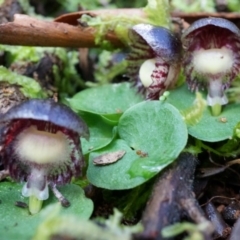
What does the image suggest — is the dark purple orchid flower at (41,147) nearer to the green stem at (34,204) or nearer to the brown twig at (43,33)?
the green stem at (34,204)

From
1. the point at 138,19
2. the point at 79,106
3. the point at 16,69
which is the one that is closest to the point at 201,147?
the point at 79,106

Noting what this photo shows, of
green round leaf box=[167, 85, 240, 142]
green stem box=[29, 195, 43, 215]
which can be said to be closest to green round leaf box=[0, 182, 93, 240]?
green stem box=[29, 195, 43, 215]

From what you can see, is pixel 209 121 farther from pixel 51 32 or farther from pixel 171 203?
pixel 51 32

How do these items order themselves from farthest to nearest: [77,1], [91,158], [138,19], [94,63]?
1. [77,1]
2. [94,63]
3. [138,19]
4. [91,158]

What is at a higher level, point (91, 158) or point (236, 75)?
point (236, 75)

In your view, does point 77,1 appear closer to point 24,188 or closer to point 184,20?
point 184,20
